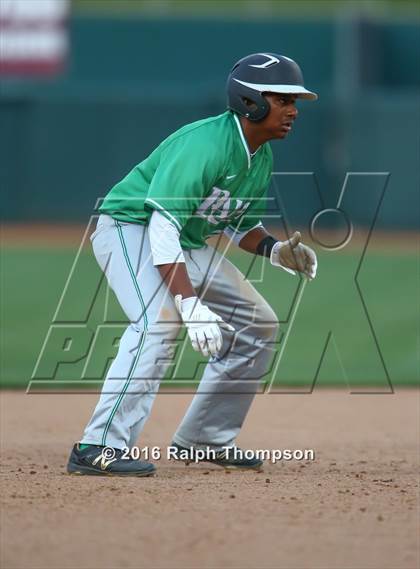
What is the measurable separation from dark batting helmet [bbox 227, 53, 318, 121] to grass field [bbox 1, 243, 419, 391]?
2.07 meters

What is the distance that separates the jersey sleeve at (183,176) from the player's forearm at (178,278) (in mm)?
184

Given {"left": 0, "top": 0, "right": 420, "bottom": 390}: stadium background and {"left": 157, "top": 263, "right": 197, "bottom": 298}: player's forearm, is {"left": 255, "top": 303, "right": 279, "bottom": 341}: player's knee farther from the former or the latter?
{"left": 0, "top": 0, "right": 420, "bottom": 390}: stadium background

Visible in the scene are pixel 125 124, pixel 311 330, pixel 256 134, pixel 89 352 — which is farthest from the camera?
pixel 125 124

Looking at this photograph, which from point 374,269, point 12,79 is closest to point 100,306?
point 374,269

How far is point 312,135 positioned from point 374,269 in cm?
645

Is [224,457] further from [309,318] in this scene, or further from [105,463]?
[309,318]

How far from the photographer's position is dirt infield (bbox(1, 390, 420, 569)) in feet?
13.2

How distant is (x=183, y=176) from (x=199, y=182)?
0.08m

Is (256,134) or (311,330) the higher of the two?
(256,134)

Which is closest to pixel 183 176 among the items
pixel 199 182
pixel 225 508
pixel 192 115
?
pixel 199 182

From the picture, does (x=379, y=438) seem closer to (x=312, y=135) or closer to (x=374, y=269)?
(x=374, y=269)

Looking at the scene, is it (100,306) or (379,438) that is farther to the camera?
(100,306)

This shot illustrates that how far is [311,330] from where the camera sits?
10.3 metres

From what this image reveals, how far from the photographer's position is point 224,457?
19.6ft
